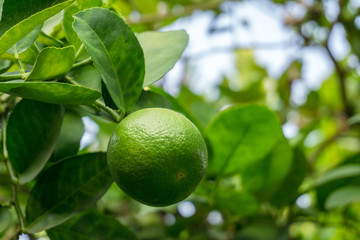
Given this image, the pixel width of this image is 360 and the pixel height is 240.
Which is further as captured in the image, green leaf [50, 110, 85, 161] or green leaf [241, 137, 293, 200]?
green leaf [241, 137, 293, 200]

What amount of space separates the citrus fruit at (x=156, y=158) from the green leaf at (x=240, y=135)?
28 centimetres

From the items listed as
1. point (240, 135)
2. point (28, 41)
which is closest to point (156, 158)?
point (28, 41)

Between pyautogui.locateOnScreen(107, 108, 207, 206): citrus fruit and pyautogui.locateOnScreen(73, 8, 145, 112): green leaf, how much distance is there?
0.05m

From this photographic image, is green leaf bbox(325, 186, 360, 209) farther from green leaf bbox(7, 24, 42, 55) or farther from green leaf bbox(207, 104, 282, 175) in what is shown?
green leaf bbox(7, 24, 42, 55)

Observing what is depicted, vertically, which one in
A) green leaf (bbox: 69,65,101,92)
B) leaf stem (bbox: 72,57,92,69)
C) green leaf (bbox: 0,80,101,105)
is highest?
green leaf (bbox: 0,80,101,105)

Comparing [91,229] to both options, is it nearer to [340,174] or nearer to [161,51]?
[161,51]

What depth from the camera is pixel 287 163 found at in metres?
1.01

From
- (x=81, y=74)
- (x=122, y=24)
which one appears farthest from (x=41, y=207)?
(x=122, y=24)

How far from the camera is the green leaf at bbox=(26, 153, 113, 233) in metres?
0.72

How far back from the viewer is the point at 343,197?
1.07 metres

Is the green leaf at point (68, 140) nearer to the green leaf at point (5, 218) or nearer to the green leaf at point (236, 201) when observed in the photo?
the green leaf at point (5, 218)

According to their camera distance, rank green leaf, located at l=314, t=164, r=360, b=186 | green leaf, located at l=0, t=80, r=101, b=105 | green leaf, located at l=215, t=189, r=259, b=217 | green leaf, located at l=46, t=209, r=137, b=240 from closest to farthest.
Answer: green leaf, located at l=0, t=80, r=101, b=105 < green leaf, located at l=46, t=209, r=137, b=240 < green leaf, located at l=215, t=189, r=259, b=217 < green leaf, located at l=314, t=164, r=360, b=186

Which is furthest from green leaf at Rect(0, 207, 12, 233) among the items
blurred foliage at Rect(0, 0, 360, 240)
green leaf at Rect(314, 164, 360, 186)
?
green leaf at Rect(314, 164, 360, 186)

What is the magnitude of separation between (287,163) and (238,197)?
15cm
